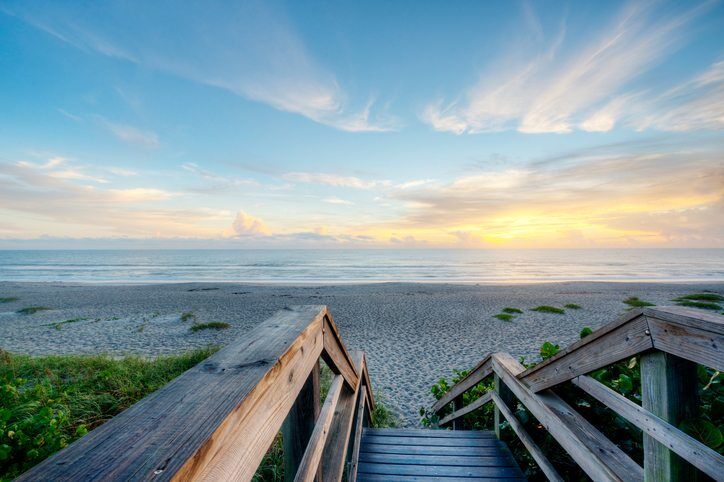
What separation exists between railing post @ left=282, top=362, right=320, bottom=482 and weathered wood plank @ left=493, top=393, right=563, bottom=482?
1.71m

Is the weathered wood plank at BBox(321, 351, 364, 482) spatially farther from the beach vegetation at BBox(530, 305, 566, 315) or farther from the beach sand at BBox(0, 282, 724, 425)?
the beach vegetation at BBox(530, 305, 566, 315)

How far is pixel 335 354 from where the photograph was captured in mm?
2170

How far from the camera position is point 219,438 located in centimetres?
68

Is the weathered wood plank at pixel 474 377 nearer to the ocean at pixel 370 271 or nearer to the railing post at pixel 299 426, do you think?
the railing post at pixel 299 426

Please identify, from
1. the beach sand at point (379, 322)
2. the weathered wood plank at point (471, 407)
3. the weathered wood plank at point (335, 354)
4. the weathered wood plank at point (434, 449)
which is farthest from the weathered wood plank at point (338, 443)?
the beach sand at point (379, 322)

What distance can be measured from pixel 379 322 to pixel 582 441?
13694 millimetres

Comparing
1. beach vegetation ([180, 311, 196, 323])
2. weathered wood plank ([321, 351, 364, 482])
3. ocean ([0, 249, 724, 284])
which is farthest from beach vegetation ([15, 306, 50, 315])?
weathered wood plank ([321, 351, 364, 482])

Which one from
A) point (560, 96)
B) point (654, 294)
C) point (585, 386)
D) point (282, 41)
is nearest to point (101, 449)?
point (585, 386)

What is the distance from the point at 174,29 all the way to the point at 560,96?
1494 cm

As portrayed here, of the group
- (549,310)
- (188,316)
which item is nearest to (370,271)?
(549,310)

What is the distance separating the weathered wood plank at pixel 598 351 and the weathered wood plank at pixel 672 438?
163 millimetres

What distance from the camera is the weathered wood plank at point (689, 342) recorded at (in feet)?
3.71

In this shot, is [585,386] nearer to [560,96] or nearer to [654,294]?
[560,96]

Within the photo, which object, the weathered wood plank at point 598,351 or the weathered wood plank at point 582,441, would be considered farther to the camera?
the weathered wood plank at point 582,441
